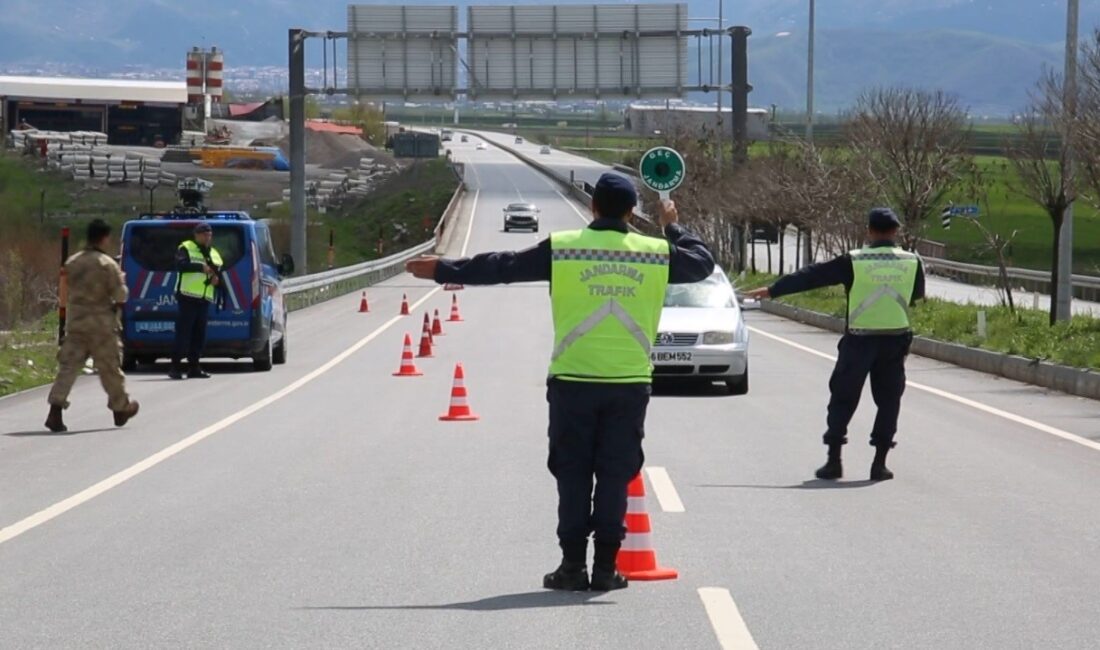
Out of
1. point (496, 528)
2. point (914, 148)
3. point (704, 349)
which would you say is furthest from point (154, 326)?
point (914, 148)

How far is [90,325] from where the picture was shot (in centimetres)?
1675

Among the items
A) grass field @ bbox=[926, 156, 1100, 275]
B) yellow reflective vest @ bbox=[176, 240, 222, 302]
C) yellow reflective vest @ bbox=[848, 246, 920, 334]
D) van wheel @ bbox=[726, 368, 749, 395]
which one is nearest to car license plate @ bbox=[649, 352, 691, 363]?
van wheel @ bbox=[726, 368, 749, 395]

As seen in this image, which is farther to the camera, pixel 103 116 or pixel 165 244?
pixel 103 116

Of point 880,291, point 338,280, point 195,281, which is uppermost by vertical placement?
point 880,291

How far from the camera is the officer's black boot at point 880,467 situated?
13.7 meters

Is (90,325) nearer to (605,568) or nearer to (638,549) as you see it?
(638,549)

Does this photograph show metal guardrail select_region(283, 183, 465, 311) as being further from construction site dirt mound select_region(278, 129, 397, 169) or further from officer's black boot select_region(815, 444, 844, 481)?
construction site dirt mound select_region(278, 129, 397, 169)

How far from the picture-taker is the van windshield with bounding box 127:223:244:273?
2484cm

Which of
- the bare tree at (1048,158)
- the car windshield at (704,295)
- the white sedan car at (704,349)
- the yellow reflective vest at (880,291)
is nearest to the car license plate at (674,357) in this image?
the white sedan car at (704,349)

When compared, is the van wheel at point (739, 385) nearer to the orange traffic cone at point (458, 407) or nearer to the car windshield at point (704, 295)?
the car windshield at point (704, 295)

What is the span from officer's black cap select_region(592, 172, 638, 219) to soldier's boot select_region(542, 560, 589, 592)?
66.7 inches

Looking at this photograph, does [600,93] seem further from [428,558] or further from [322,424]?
[428,558]

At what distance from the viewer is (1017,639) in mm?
8109

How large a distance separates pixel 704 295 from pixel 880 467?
9.44m
